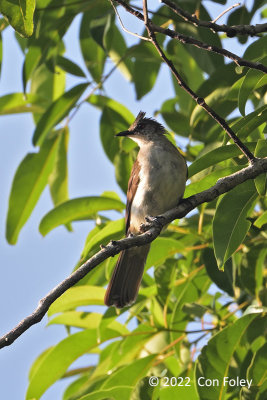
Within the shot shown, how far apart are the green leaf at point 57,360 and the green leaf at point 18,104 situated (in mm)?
1747

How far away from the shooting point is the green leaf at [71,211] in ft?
13.8

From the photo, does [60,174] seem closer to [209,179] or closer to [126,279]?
[126,279]

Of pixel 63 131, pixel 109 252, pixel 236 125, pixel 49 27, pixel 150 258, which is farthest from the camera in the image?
pixel 63 131

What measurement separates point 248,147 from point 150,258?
1.08m

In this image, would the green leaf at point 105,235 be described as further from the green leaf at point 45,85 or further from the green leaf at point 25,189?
the green leaf at point 45,85

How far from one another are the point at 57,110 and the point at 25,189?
0.58 m

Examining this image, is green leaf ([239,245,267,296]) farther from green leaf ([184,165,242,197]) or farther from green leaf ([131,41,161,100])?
green leaf ([131,41,161,100])

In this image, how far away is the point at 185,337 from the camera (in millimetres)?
4066

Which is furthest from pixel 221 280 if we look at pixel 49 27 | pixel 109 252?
pixel 49 27

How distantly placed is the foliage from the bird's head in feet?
0.81

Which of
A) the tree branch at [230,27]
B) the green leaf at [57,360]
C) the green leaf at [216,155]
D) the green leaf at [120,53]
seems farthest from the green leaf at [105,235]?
the tree branch at [230,27]

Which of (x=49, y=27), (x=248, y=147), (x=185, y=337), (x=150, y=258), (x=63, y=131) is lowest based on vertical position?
(x=185, y=337)

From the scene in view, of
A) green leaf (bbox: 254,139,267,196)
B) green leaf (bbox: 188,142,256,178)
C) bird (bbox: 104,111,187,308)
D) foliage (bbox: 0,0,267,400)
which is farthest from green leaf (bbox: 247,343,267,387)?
bird (bbox: 104,111,187,308)

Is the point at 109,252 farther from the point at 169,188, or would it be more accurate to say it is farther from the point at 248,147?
the point at 169,188
